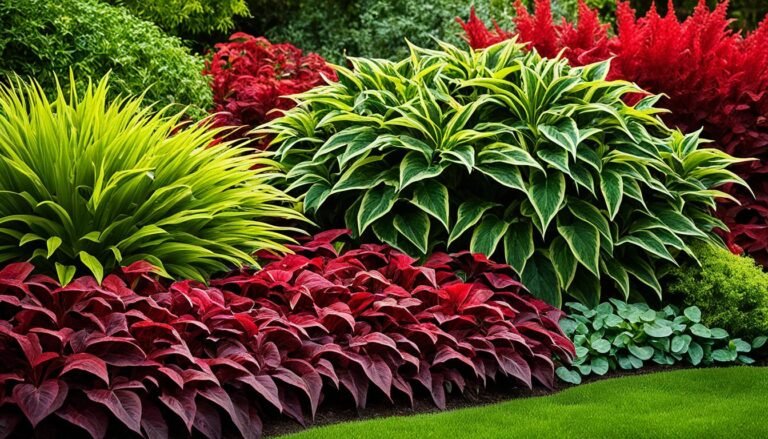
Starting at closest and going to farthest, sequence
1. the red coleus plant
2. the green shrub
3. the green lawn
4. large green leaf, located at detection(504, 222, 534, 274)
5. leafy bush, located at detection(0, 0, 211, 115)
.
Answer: the green lawn
large green leaf, located at detection(504, 222, 534, 274)
leafy bush, located at detection(0, 0, 211, 115)
the red coleus plant
the green shrub

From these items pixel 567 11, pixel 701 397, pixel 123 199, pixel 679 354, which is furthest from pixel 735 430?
pixel 567 11

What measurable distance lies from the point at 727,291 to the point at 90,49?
3.75 m

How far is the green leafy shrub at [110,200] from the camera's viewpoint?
3793 millimetres

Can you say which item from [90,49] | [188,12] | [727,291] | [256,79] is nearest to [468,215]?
[727,291]

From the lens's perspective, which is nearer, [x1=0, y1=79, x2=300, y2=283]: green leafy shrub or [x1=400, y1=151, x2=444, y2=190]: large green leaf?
[x1=0, y1=79, x2=300, y2=283]: green leafy shrub

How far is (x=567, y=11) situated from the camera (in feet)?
38.0

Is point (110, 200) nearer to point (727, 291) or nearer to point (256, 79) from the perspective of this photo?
point (727, 291)

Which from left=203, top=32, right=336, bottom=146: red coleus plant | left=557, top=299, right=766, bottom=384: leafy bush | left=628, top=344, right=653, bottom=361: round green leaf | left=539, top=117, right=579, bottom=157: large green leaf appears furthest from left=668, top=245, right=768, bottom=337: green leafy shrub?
left=203, top=32, right=336, bottom=146: red coleus plant

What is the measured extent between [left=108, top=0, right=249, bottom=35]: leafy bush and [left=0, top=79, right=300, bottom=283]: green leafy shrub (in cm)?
422

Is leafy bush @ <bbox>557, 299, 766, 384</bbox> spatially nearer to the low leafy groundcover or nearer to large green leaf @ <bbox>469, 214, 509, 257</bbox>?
the low leafy groundcover

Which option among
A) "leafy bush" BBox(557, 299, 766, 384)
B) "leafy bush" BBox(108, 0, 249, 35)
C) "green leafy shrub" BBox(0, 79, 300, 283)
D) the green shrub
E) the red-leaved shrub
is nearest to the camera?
"green leafy shrub" BBox(0, 79, 300, 283)

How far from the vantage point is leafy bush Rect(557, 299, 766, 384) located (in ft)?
13.7

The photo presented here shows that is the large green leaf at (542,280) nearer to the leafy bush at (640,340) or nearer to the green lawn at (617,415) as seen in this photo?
the leafy bush at (640,340)

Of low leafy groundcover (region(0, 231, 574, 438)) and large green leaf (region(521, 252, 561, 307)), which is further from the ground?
large green leaf (region(521, 252, 561, 307))
